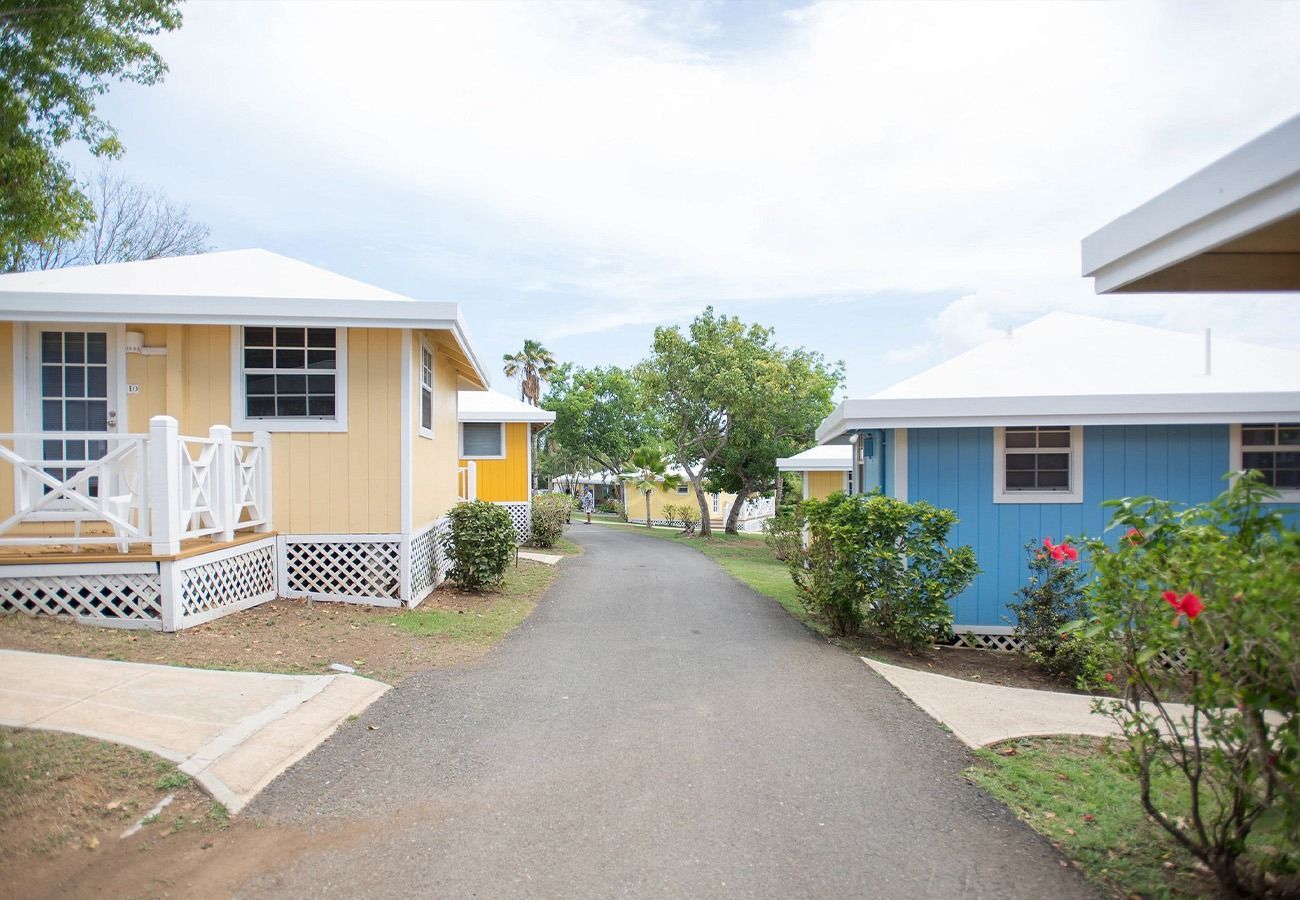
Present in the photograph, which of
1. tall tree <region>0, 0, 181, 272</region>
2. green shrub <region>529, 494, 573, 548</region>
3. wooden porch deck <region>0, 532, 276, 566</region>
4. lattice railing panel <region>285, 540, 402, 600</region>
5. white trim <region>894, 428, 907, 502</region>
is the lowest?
green shrub <region>529, 494, 573, 548</region>

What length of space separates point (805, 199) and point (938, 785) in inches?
554

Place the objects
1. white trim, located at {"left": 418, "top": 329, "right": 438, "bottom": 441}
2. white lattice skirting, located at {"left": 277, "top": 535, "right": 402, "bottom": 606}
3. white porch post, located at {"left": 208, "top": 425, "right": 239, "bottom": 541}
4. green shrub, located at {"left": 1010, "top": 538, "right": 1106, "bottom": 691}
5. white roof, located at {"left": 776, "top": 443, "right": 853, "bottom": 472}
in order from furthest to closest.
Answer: white roof, located at {"left": 776, "top": 443, "right": 853, "bottom": 472} → white trim, located at {"left": 418, "top": 329, "right": 438, "bottom": 441} → white lattice skirting, located at {"left": 277, "top": 535, "right": 402, "bottom": 606} → white porch post, located at {"left": 208, "top": 425, "right": 239, "bottom": 541} → green shrub, located at {"left": 1010, "top": 538, "right": 1106, "bottom": 691}

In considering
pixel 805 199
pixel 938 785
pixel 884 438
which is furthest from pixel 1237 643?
pixel 805 199

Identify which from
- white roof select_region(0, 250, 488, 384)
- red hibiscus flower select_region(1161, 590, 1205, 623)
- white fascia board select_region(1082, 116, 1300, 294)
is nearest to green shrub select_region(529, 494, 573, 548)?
white roof select_region(0, 250, 488, 384)

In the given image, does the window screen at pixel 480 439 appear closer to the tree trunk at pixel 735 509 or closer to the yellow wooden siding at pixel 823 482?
the yellow wooden siding at pixel 823 482

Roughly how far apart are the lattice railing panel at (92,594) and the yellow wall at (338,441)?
2113 millimetres

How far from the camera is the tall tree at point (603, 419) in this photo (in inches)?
1827

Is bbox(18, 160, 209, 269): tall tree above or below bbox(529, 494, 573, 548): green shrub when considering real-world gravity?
above

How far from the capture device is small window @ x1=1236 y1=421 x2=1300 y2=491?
867 centimetres

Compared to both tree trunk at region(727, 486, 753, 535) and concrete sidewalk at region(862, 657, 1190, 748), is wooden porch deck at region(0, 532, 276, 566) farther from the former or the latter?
tree trunk at region(727, 486, 753, 535)

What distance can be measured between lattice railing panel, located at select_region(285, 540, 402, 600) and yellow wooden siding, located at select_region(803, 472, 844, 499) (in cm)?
1507

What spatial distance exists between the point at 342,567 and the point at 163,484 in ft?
8.55

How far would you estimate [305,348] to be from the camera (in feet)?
30.6

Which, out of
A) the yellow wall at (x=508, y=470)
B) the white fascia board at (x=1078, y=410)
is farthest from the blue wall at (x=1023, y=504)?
the yellow wall at (x=508, y=470)
